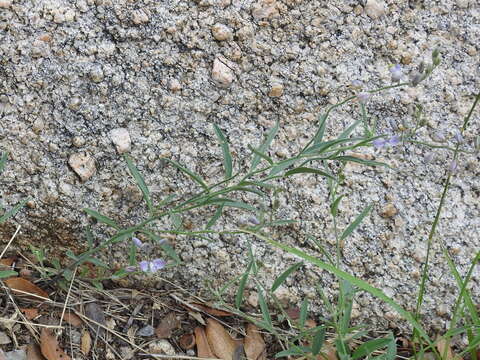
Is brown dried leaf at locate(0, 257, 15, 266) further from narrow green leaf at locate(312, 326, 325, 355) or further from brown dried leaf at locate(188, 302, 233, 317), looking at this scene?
narrow green leaf at locate(312, 326, 325, 355)

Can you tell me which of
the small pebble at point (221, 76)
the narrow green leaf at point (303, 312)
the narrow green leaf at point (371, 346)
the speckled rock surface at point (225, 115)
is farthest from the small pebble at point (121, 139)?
the narrow green leaf at point (371, 346)

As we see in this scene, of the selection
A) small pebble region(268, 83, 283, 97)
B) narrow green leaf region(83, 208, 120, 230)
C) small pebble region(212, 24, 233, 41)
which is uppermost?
small pebble region(212, 24, 233, 41)

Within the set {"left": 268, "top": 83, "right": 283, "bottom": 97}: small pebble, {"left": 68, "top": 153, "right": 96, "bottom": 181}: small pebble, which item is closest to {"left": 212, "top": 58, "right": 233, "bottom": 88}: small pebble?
{"left": 268, "top": 83, "right": 283, "bottom": 97}: small pebble

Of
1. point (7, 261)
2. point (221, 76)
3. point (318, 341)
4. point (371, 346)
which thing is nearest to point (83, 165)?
point (7, 261)

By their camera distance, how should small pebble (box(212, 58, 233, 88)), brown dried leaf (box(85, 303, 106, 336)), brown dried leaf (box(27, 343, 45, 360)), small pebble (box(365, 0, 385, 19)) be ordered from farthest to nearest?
1. small pebble (box(365, 0, 385, 19))
2. small pebble (box(212, 58, 233, 88))
3. brown dried leaf (box(85, 303, 106, 336))
4. brown dried leaf (box(27, 343, 45, 360))

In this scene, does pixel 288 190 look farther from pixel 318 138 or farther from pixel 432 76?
pixel 432 76

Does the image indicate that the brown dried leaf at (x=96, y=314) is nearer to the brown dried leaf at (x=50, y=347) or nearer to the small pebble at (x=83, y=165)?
the brown dried leaf at (x=50, y=347)

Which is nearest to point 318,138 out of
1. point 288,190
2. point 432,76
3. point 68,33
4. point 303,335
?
point 288,190

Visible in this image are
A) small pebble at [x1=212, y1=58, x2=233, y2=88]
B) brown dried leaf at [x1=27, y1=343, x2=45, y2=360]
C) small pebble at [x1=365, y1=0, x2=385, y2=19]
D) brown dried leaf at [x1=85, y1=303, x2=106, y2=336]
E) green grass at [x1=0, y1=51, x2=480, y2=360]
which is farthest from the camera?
small pebble at [x1=365, y1=0, x2=385, y2=19]
